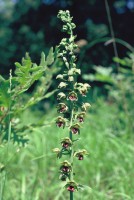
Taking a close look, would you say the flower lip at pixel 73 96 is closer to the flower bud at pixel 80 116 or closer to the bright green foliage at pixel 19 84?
the flower bud at pixel 80 116

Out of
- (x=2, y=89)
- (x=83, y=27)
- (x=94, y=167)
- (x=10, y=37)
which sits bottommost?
(x=2, y=89)

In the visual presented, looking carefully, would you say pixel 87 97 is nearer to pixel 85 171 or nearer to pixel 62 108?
pixel 85 171

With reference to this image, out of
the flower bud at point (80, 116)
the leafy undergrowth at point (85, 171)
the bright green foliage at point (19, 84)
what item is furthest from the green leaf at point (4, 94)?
the leafy undergrowth at point (85, 171)

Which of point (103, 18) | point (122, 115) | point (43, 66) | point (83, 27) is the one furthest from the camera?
point (103, 18)

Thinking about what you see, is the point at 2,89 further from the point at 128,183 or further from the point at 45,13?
the point at 45,13

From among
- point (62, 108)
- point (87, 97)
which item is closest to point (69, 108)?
point (62, 108)

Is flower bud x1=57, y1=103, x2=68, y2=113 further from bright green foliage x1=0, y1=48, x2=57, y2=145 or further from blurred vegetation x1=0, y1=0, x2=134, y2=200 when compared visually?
blurred vegetation x1=0, y1=0, x2=134, y2=200

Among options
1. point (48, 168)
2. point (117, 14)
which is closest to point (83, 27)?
point (117, 14)

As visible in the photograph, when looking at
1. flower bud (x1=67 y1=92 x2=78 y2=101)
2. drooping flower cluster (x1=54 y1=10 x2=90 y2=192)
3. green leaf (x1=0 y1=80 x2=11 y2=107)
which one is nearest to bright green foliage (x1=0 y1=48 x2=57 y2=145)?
green leaf (x1=0 y1=80 x2=11 y2=107)
